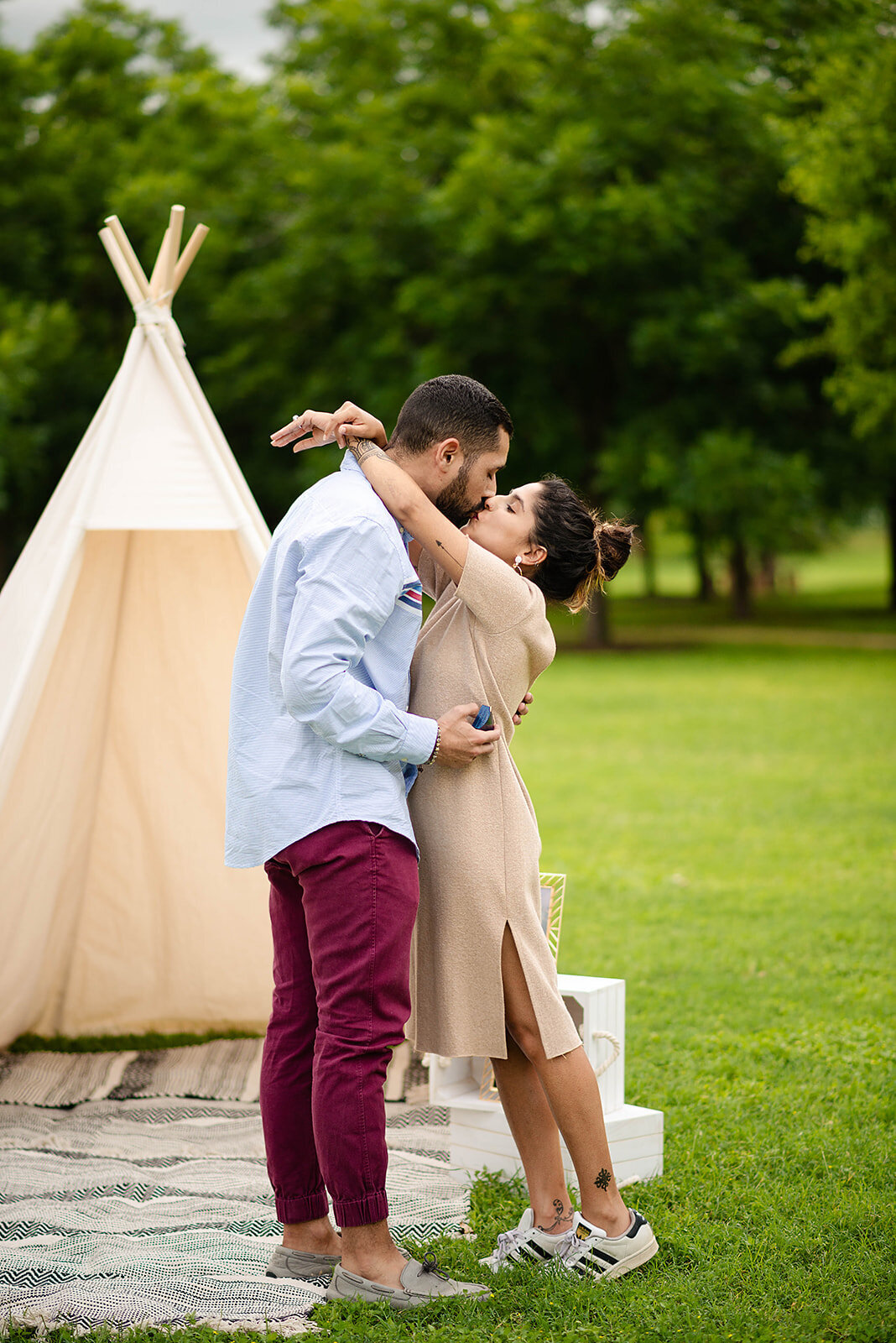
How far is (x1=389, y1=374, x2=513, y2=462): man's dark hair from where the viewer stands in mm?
2727

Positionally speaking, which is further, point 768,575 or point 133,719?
point 768,575

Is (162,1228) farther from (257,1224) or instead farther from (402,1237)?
(402,1237)

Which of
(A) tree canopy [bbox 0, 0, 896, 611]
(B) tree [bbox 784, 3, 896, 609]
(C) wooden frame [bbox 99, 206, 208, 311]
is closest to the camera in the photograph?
(C) wooden frame [bbox 99, 206, 208, 311]

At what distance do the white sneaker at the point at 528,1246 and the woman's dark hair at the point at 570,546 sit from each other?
4.79 ft

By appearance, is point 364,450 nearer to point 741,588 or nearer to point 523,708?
point 523,708

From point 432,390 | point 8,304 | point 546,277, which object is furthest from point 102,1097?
point 8,304

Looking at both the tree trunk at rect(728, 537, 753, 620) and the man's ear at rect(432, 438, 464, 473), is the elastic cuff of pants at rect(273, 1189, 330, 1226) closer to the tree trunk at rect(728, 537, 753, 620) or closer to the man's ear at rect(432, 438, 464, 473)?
the man's ear at rect(432, 438, 464, 473)

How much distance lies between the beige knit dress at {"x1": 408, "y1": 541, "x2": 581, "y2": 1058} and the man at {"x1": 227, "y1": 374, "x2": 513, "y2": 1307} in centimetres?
12

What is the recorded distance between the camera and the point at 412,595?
2.69 metres

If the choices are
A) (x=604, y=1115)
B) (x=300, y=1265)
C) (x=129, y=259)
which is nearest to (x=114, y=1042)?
(x=300, y=1265)

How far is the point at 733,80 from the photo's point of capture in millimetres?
19094

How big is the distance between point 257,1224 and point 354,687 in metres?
1.60

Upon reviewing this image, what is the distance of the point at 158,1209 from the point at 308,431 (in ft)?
6.81

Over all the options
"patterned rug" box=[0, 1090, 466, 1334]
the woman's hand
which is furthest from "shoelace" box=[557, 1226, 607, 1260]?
the woman's hand
